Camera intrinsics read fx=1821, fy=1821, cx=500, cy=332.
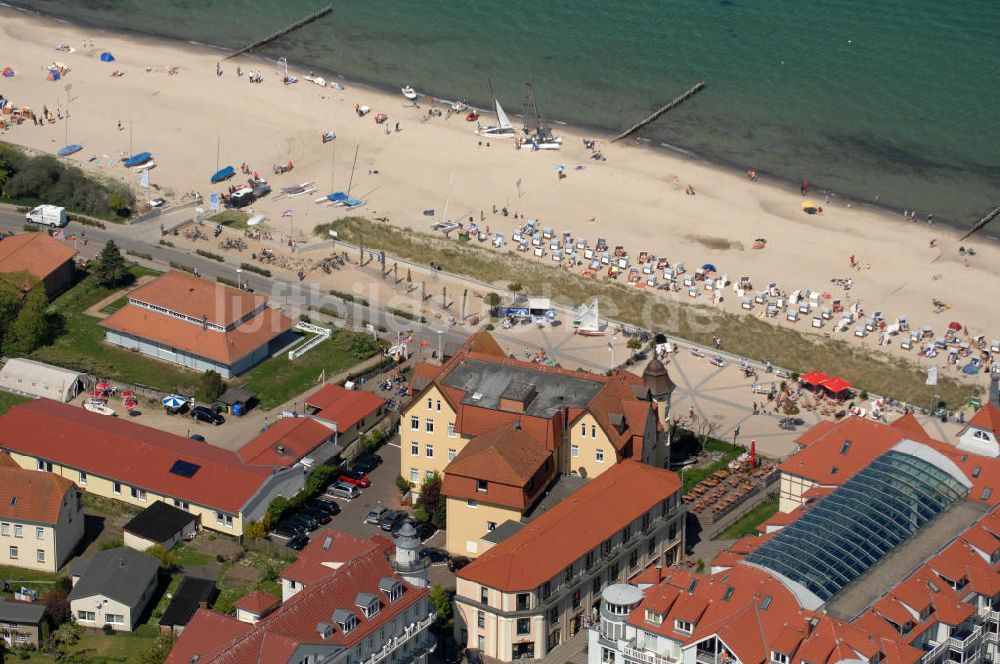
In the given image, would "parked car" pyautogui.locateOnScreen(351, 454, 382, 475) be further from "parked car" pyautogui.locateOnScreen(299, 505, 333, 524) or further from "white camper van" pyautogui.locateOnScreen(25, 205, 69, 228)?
"white camper van" pyautogui.locateOnScreen(25, 205, 69, 228)

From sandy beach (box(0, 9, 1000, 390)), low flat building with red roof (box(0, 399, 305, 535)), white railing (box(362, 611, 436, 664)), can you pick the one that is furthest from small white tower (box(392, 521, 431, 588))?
sandy beach (box(0, 9, 1000, 390))

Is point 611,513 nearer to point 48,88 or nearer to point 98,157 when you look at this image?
point 98,157

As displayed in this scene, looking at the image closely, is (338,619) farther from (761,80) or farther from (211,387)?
(761,80)

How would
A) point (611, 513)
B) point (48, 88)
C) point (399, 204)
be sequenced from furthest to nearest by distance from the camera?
point (48, 88) < point (399, 204) < point (611, 513)

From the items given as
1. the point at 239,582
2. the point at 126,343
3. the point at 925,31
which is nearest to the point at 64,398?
the point at 126,343

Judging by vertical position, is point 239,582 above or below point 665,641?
below
